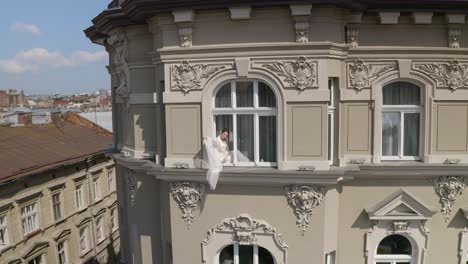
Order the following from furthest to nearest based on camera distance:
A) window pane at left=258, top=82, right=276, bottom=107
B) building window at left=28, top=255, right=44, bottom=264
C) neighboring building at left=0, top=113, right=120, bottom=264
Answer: building window at left=28, top=255, right=44, bottom=264
neighboring building at left=0, top=113, right=120, bottom=264
window pane at left=258, top=82, right=276, bottom=107

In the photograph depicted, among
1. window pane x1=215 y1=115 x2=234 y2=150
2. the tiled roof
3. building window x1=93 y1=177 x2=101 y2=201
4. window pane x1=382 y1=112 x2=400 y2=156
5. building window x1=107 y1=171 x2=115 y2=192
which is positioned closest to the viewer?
window pane x1=215 y1=115 x2=234 y2=150

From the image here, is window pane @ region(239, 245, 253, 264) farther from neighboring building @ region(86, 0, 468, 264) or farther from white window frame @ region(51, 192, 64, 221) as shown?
white window frame @ region(51, 192, 64, 221)

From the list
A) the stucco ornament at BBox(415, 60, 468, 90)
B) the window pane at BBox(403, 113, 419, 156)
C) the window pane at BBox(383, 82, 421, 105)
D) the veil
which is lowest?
the veil

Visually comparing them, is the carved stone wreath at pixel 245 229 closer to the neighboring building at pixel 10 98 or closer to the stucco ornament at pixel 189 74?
the stucco ornament at pixel 189 74

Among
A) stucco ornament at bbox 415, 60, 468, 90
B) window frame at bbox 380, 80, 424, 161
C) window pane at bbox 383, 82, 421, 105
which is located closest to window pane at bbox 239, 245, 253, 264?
window frame at bbox 380, 80, 424, 161

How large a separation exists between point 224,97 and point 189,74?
0.93 m

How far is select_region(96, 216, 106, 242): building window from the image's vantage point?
2664cm

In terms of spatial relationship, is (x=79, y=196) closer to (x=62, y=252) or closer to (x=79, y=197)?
(x=79, y=197)

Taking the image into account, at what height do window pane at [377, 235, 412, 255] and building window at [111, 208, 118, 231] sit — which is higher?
window pane at [377, 235, 412, 255]

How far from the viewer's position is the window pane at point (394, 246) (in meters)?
9.31

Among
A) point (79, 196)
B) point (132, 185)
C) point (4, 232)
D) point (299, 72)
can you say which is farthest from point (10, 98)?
point (299, 72)

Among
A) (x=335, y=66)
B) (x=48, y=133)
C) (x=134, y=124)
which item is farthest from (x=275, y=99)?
(x=48, y=133)

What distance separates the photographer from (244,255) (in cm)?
898

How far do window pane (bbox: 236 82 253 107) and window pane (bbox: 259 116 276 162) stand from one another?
1.51 feet
